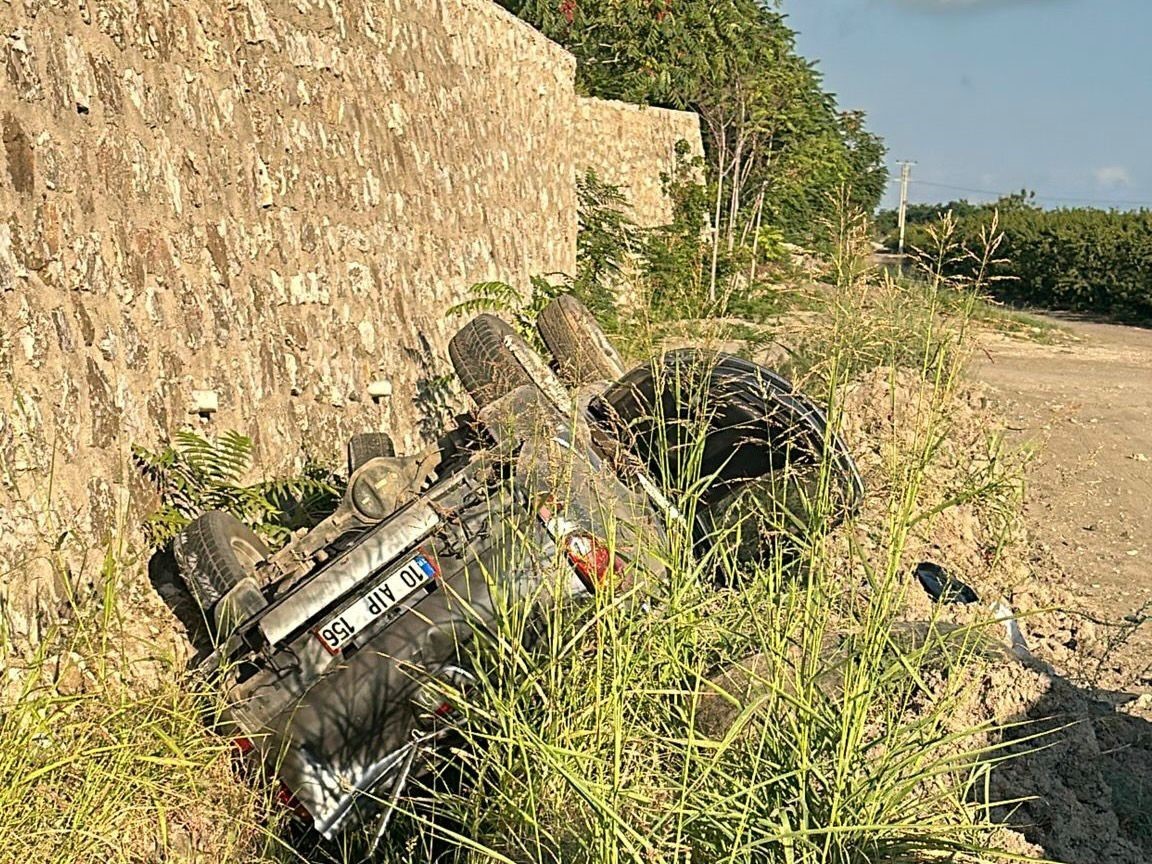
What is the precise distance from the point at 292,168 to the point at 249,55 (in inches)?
25.4

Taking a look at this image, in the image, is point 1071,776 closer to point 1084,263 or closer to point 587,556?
point 587,556

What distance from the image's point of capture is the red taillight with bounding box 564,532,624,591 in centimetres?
441

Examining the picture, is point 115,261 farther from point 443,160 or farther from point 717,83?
point 717,83

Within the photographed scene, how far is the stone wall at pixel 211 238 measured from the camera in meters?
5.07

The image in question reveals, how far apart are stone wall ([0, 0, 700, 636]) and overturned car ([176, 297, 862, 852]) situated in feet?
2.36

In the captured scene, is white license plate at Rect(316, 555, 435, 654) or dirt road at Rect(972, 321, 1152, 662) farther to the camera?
dirt road at Rect(972, 321, 1152, 662)

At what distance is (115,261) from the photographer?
5.79 m

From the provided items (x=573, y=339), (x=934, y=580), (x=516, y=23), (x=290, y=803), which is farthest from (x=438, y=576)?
(x=516, y=23)

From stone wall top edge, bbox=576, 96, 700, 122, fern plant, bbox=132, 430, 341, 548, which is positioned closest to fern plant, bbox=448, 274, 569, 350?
fern plant, bbox=132, 430, 341, 548

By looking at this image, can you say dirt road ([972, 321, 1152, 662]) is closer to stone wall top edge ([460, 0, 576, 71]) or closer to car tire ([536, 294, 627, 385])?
car tire ([536, 294, 627, 385])

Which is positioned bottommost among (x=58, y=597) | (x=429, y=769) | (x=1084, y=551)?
(x=1084, y=551)

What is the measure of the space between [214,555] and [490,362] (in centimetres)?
132

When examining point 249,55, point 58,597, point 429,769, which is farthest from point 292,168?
point 429,769

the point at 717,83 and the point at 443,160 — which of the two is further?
the point at 717,83
